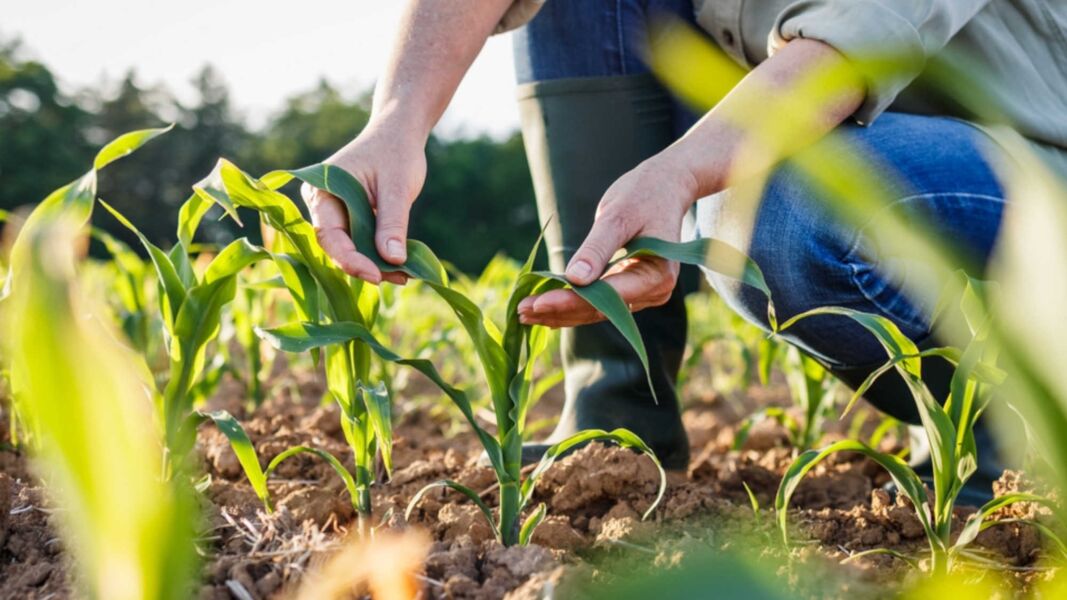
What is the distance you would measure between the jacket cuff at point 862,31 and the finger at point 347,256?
67 cm

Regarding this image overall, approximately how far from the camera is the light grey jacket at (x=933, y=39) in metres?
1.31

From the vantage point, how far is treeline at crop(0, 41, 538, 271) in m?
26.0

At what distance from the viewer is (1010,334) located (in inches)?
27.5

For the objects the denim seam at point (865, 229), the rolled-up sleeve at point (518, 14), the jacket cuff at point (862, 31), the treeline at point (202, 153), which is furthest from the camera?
the treeline at point (202, 153)

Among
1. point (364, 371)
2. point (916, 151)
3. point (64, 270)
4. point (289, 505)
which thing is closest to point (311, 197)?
point (364, 371)

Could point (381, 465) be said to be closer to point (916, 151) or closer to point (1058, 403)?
point (916, 151)

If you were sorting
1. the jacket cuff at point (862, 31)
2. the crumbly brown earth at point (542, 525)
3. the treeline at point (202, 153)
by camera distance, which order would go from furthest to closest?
1. the treeline at point (202, 153)
2. the jacket cuff at point (862, 31)
3. the crumbly brown earth at point (542, 525)

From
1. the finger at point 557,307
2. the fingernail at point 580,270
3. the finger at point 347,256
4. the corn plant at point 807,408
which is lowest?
the corn plant at point 807,408

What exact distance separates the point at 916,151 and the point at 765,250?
267 mm

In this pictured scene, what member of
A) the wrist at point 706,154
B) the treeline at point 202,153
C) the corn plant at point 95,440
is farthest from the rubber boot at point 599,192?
the treeline at point 202,153

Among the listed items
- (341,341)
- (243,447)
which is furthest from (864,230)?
(243,447)

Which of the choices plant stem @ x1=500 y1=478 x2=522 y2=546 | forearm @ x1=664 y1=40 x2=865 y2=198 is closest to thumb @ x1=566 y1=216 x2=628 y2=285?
forearm @ x1=664 y1=40 x2=865 y2=198

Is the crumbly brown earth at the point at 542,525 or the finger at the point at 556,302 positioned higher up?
the finger at the point at 556,302

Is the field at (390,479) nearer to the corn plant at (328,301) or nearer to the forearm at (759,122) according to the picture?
the corn plant at (328,301)
